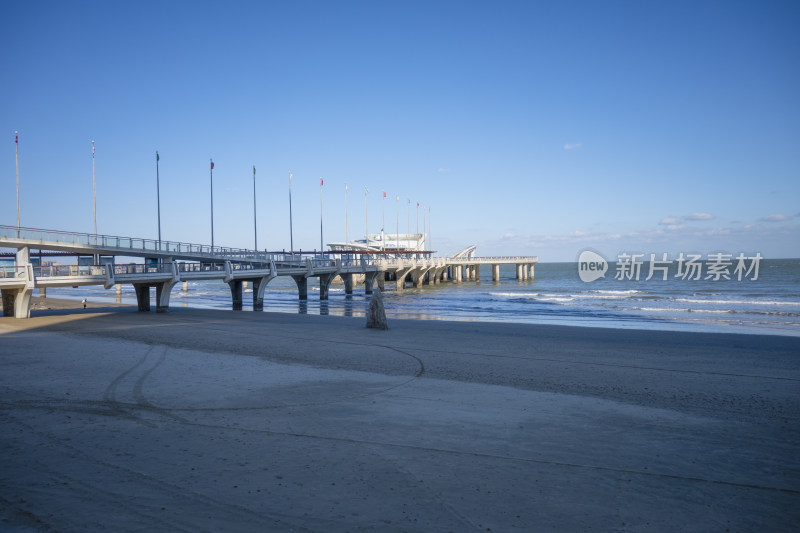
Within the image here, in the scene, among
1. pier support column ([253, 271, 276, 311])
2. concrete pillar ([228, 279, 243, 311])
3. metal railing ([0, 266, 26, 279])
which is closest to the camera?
metal railing ([0, 266, 26, 279])

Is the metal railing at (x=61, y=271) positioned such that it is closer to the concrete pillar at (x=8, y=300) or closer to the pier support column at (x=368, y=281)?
the concrete pillar at (x=8, y=300)

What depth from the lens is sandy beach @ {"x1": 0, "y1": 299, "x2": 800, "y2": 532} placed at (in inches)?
207

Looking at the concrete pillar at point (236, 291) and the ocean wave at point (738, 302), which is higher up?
the concrete pillar at point (236, 291)

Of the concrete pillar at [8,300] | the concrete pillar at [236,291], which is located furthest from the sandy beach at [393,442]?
the concrete pillar at [236,291]

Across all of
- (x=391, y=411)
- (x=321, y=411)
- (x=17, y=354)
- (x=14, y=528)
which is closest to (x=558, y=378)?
(x=391, y=411)

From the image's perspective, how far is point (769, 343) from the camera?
19844mm

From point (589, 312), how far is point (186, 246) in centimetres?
3053

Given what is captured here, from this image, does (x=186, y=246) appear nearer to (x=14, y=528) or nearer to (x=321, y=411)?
(x=321, y=411)

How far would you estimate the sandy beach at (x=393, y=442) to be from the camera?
17.2ft

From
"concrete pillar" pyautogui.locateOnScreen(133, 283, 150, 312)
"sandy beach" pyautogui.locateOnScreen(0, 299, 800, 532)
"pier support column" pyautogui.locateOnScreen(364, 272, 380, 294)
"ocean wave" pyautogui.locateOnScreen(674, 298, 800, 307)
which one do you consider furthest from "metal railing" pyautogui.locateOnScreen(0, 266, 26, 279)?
"ocean wave" pyautogui.locateOnScreen(674, 298, 800, 307)

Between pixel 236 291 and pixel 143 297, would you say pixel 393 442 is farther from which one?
pixel 236 291

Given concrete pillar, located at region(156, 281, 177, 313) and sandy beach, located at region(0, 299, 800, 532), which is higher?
concrete pillar, located at region(156, 281, 177, 313)

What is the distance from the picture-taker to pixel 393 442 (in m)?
7.46

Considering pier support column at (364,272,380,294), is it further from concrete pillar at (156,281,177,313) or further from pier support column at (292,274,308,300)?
concrete pillar at (156,281,177,313)
